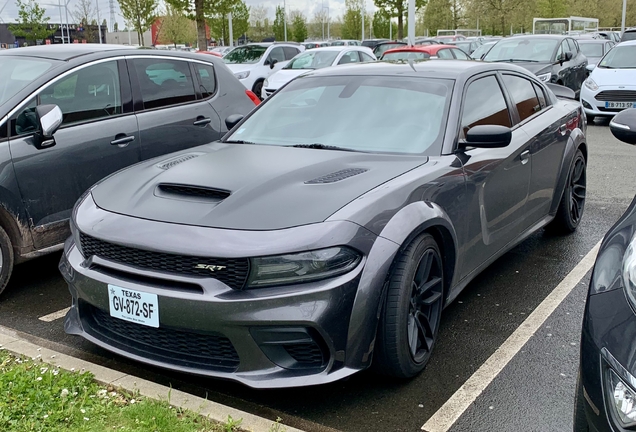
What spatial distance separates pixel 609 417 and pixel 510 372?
1508mm

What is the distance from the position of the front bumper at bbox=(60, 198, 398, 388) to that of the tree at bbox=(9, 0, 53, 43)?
57.4 m

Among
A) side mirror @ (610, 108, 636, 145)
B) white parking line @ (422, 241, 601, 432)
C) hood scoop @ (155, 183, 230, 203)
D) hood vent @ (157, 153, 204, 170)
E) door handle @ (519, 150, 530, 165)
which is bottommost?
white parking line @ (422, 241, 601, 432)

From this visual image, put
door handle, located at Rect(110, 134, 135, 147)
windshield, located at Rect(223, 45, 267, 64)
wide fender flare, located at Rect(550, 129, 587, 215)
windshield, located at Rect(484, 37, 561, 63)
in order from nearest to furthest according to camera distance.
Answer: door handle, located at Rect(110, 134, 135, 147) → wide fender flare, located at Rect(550, 129, 587, 215) → windshield, located at Rect(484, 37, 561, 63) → windshield, located at Rect(223, 45, 267, 64)

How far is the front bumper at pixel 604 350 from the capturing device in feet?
6.95

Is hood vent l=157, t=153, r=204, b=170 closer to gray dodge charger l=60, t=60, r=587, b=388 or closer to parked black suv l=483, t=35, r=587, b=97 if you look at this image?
gray dodge charger l=60, t=60, r=587, b=388

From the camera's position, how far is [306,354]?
10.0 ft

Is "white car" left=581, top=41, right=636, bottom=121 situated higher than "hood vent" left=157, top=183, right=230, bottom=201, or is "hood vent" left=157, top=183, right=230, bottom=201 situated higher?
"hood vent" left=157, top=183, right=230, bottom=201

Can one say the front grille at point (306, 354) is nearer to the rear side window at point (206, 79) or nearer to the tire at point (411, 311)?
the tire at point (411, 311)

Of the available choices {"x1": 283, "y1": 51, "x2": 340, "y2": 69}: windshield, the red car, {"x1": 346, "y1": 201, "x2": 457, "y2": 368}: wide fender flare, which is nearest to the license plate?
the red car

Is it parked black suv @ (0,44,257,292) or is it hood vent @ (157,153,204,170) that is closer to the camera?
hood vent @ (157,153,204,170)

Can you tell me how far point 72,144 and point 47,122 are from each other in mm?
345

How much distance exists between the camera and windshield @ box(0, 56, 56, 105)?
16.2ft

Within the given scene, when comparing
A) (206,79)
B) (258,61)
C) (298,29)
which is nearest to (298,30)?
(298,29)

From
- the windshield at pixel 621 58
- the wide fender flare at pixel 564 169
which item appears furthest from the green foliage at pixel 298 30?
the wide fender flare at pixel 564 169
